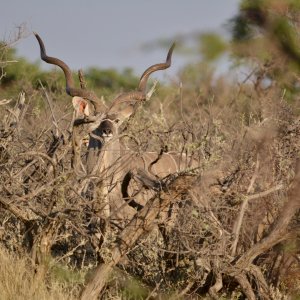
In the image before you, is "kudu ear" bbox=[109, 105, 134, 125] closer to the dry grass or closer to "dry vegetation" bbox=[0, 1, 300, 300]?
"dry vegetation" bbox=[0, 1, 300, 300]

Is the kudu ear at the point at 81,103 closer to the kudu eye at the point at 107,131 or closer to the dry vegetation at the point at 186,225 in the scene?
the kudu eye at the point at 107,131

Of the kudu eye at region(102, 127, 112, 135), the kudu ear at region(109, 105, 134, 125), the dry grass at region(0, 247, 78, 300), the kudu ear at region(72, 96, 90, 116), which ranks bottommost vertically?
the dry grass at region(0, 247, 78, 300)

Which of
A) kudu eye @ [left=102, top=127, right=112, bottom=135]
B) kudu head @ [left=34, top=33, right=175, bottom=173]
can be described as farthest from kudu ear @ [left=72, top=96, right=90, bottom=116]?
kudu eye @ [left=102, top=127, right=112, bottom=135]

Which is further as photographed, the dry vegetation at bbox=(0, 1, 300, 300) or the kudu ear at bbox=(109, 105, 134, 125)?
the kudu ear at bbox=(109, 105, 134, 125)

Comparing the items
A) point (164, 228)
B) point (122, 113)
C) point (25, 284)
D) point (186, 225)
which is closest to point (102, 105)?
point (122, 113)

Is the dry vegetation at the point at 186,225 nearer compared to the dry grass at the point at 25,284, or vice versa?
the dry grass at the point at 25,284

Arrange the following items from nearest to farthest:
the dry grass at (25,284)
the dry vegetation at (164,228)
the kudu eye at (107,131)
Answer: the dry grass at (25,284) → the dry vegetation at (164,228) → the kudu eye at (107,131)

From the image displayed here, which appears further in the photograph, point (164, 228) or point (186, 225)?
point (164, 228)

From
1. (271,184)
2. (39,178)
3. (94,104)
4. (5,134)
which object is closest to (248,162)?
(271,184)

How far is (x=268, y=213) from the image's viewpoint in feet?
12.5

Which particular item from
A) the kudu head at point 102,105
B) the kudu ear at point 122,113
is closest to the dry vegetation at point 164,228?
the kudu head at point 102,105

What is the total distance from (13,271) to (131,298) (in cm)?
72

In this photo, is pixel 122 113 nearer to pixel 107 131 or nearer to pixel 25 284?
pixel 107 131

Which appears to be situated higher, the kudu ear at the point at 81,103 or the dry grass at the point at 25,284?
the kudu ear at the point at 81,103
